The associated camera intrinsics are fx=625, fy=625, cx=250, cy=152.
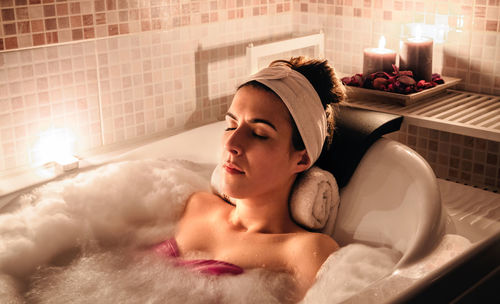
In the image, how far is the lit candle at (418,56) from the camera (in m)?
2.35

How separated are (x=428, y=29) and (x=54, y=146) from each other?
1524 millimetres

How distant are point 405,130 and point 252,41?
782 mm

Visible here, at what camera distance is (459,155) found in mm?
2492

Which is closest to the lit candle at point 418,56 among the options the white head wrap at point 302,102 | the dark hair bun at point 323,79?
the dark hair bun at point 323,79

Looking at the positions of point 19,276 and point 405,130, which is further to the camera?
point 405,130

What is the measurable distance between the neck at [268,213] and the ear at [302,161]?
69 millimetres

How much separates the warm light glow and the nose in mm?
720

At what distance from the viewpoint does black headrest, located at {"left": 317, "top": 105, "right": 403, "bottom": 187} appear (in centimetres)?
188

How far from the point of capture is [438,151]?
256cm

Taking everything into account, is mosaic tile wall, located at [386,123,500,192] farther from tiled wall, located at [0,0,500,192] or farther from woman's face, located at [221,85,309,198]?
woman's face, located at [221,85,309,198]

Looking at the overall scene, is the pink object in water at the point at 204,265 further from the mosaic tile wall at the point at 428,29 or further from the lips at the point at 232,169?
the mosaic tile wall at the point at 428,29

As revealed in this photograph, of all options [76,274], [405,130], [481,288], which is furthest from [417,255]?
[405,130]

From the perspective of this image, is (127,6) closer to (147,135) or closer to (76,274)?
(147,135)

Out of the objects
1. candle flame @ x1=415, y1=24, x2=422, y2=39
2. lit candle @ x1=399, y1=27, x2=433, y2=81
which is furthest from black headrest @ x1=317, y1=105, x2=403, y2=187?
candle flame @ x1=415, y1=24, x2=422, y2=39
